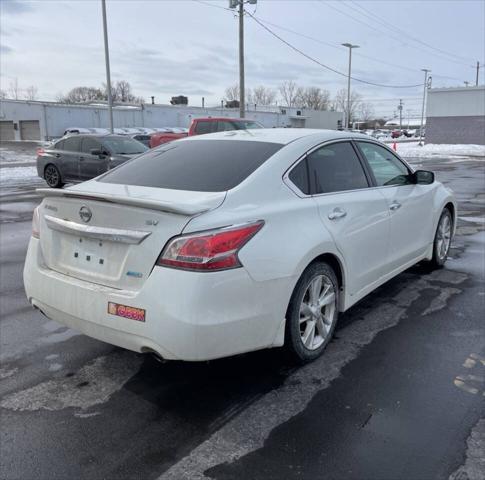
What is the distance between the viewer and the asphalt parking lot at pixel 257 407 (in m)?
2.65

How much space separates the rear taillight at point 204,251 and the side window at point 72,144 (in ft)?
43.2

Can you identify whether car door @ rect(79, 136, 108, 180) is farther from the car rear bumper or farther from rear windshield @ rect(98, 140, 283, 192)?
the car rear bumper

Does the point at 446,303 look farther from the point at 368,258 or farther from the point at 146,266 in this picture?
the point at 146,266

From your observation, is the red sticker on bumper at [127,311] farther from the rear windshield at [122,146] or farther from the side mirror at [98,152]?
the rear windshield at [122,146]

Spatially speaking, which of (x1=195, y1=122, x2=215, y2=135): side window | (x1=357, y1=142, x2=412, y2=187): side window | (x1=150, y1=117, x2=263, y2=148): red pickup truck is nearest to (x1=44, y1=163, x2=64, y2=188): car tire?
(x1=150, y1=117, x2=263, y2=148): red pickup truck

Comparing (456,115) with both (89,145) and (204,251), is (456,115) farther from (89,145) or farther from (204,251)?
(204,251)

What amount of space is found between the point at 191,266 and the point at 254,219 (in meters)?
0.52

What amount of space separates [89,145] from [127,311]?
501 inches

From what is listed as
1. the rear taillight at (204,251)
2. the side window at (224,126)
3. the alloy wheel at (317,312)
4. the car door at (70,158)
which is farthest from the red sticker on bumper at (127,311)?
the side window at (224,126)

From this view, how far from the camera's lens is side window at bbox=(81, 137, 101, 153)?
14.6 metres

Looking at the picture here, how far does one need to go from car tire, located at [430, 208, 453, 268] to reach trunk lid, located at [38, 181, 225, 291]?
351 cm

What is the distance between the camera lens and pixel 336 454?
2729 millimetres

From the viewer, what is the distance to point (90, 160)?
14570 millimetres

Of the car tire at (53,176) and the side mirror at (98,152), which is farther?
the car tire at (53,176)
